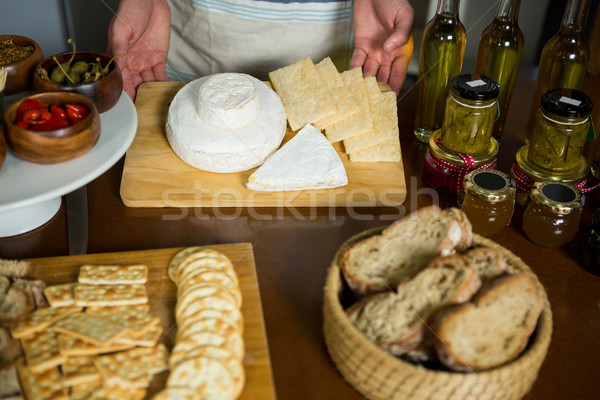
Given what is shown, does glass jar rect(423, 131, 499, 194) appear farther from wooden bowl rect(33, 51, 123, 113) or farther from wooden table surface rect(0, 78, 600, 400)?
wooden bowl rect(33, 51, 123, 113)

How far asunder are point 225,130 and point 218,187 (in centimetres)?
15

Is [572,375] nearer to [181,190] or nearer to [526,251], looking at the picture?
[526,251]

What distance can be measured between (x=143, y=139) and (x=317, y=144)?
501 mm

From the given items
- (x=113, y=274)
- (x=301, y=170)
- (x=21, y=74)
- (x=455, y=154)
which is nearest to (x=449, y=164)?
(x=455, y=154)

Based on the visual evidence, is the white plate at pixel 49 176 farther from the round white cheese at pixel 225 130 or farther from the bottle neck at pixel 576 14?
the bottle neck at pixel 576 14

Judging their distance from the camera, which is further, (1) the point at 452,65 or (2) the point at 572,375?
(1) the point at 452,65

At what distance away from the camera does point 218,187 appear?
1479 millimetres

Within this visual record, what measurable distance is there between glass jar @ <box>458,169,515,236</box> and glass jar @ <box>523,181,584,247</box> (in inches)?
2.0

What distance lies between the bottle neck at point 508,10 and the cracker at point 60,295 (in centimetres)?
125

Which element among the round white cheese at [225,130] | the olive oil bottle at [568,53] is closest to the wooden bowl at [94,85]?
the round white cheese at [225,130]

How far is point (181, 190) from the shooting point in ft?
4.82

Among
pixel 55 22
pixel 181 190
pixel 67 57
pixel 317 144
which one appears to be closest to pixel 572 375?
pixel 317 144

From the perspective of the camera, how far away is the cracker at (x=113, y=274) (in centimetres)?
116

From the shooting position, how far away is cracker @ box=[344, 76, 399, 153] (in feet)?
5.19
